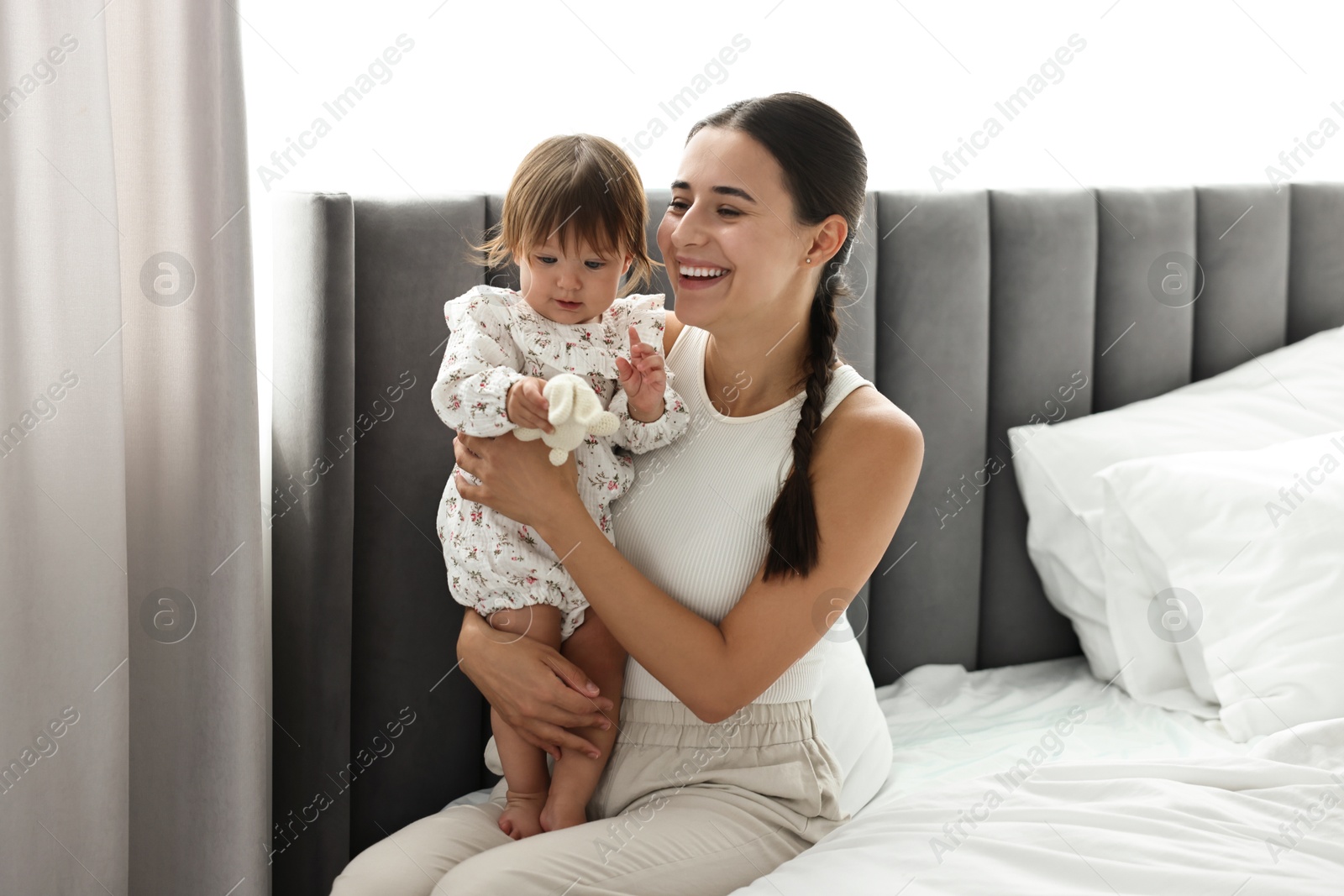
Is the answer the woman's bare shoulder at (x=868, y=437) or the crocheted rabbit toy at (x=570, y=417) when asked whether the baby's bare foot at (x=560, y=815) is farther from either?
the woman's bare shoulder at (x=868, y=437)

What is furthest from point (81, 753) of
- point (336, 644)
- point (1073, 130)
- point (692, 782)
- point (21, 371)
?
point (1073, 130)

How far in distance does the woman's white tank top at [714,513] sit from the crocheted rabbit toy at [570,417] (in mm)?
188

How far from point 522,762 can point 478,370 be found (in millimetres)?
532

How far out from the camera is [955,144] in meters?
2.12

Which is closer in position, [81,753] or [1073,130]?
[81,753]

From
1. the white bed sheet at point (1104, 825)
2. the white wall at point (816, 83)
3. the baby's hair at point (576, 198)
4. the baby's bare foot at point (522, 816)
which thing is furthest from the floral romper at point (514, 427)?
the white bed sheet at point (1104, 825)

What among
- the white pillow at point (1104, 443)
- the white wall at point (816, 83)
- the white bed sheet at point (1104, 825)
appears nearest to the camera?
the white bed sheet at point (1104, 825)

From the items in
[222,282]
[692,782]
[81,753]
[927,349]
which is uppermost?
[222,282]

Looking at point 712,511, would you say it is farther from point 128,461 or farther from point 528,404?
point 128,461

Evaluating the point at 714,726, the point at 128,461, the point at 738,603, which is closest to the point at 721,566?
the point at 738,603

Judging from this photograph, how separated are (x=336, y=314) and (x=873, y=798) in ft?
3.64

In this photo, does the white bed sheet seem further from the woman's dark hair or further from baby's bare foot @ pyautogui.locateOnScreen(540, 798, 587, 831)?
the woman's dark hair

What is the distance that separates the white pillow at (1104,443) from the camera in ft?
6.18

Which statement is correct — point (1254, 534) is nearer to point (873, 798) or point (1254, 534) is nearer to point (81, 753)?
point (873, 798)
